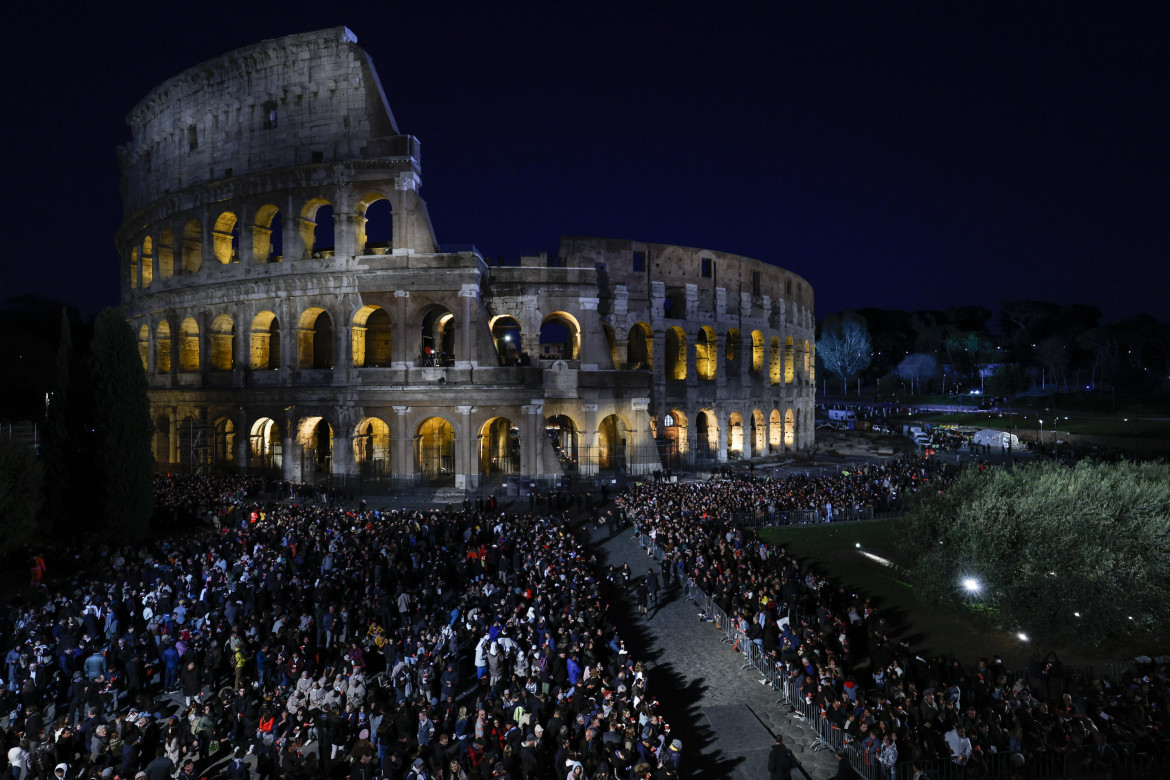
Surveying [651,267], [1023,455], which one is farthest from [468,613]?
[1023,455]

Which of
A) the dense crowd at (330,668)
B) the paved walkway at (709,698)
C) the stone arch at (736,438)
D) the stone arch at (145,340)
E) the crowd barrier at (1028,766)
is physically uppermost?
the stone arch at (145,340)

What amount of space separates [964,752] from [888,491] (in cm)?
1945

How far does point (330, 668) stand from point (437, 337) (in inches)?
1049

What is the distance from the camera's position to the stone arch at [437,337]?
32688 millimetres

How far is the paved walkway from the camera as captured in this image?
9.69m

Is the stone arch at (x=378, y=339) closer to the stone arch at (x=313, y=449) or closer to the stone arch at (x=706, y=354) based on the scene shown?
the stone arch at (x=313, y=449)

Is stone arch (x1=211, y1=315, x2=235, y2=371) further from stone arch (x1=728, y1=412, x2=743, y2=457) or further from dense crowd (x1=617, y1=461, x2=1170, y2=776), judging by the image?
stone arch (x1=728, y1=412, x2=743, y2=457)

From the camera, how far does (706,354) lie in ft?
134

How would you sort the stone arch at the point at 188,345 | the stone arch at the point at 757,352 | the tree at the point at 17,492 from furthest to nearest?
the stone arch at the point at 757,352, the stone arch at the point at 188,345, the tree at the point at 17,492

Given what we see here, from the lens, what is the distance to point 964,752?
8.76 metres

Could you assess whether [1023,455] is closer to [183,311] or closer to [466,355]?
[466,355]

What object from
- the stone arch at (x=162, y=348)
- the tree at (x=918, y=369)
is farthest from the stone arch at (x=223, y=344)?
the tree at (x=918, y=369)

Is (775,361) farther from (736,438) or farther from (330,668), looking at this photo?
(330,668)

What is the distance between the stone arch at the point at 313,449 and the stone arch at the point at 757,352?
26437mm
